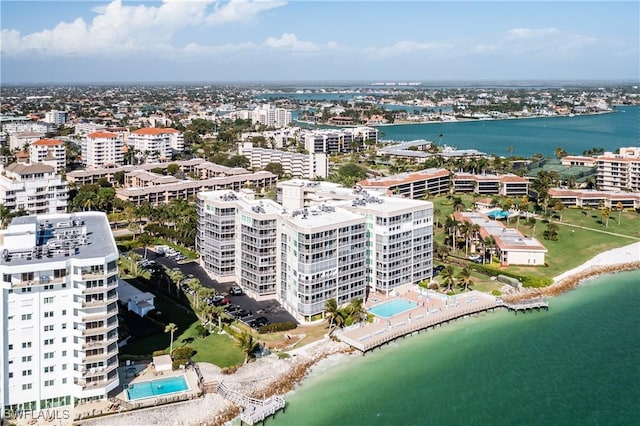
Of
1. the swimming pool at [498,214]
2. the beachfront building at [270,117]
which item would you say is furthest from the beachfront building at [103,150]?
the beachfront building at [270,117]

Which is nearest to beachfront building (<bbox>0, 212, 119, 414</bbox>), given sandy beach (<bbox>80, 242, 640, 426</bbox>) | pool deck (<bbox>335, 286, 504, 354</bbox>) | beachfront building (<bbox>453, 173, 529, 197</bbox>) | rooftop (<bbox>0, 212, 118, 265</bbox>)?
rooftop (<bbox>0, 212, 118, 265</bbox>)

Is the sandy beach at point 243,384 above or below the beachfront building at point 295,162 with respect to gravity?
below

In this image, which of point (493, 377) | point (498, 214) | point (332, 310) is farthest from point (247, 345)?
point (498, 214)

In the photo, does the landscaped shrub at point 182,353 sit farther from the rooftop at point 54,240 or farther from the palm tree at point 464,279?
the palm tree at point 464,279

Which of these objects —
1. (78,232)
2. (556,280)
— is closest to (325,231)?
(78,232)

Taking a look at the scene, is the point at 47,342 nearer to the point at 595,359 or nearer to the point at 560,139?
the point at 595,359

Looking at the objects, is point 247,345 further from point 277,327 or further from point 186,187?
point 186,187
